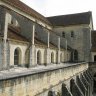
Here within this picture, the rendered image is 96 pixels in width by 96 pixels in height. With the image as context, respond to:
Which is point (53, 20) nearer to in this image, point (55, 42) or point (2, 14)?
point (55, 42)

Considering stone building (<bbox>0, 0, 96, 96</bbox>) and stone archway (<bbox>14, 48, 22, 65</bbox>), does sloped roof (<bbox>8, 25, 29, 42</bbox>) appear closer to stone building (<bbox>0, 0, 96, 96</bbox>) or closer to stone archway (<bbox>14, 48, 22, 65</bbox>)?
stone building (<bbox>0, 0, 96, 96</bbox>)

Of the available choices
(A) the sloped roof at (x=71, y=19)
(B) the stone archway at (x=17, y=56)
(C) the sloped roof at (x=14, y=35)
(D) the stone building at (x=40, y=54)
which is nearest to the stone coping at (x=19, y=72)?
(D) the stone building at (x=40, y=54)

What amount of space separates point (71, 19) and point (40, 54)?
2180 cm

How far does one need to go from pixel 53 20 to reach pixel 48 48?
2075cm

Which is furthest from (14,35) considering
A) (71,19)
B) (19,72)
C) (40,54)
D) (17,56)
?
(71,19)

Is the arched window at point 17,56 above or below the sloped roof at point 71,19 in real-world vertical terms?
below

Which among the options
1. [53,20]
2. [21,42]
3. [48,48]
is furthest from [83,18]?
[21,42]

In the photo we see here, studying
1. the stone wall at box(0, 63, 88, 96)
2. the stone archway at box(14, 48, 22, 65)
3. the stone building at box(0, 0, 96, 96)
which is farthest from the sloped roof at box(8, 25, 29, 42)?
the stone wall at box(0, 63, 88, 96)

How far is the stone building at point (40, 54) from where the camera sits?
1073 centimetres

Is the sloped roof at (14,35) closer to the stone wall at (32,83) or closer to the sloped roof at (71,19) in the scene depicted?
the stone wall at (32,83)

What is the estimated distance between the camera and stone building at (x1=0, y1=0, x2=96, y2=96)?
35.2 ft

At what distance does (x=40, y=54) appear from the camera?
2584 centimetres

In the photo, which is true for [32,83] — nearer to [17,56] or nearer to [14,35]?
[17,56]

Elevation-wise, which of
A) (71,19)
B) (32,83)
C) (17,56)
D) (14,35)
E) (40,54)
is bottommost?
(32,83)
